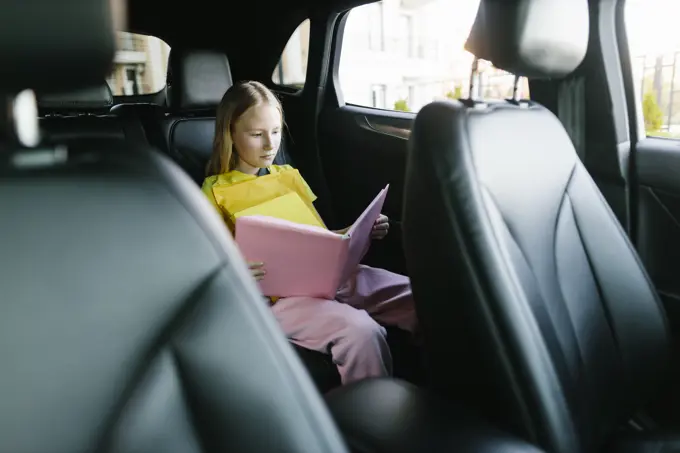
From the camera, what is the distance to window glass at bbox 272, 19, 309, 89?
2.63 m

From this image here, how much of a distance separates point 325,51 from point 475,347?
70.6 inches

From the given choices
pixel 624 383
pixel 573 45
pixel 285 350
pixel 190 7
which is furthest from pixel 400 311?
pixel 190 7

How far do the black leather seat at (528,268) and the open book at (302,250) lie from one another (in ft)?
1.01

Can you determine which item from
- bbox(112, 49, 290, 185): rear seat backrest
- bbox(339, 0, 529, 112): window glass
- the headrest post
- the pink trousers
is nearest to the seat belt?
bbox(339, 0, 529, 112): window glass

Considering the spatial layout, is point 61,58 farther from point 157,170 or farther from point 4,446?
point 4,446

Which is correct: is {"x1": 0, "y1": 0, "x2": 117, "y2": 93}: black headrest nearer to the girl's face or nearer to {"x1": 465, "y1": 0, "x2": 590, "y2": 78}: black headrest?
{"x1": 465, "y1": 0, "x2": 590, "y2": 78}: black headrest

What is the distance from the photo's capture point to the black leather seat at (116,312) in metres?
0.61

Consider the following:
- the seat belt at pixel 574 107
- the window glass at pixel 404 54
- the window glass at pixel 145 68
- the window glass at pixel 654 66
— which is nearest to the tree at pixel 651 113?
the window glass at pixel 654 66

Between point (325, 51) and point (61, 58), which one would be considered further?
point (325, 51)

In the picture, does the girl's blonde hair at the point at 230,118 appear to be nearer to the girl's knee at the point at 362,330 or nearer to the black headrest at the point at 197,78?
the black headrest at the point at 197,78

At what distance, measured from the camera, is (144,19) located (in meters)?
2.71

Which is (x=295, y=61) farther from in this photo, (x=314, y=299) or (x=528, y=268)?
(x=528, y=268)

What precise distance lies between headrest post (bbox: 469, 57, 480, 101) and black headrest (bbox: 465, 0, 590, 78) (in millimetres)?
18

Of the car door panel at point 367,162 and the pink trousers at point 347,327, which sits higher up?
the car door panel at point 367,162
